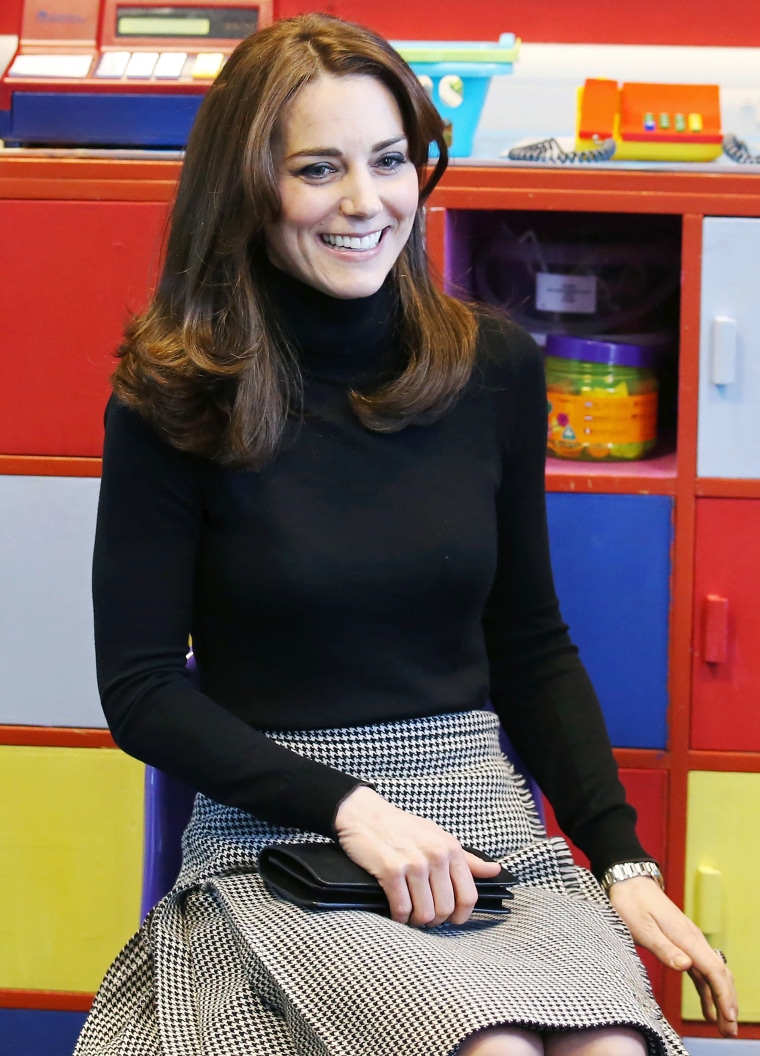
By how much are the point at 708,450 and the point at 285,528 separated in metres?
0.68

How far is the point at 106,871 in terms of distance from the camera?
72.0 inches

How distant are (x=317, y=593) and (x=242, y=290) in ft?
0.97

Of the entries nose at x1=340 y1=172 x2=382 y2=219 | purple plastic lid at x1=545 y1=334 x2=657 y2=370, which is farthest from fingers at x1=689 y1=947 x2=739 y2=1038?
purple plastic lid at x1=545 y1=334 x2=657 y2=370

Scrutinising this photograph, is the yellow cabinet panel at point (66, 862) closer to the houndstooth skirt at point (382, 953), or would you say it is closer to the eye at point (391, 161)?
the houndstooth skirt at point (382, 953)

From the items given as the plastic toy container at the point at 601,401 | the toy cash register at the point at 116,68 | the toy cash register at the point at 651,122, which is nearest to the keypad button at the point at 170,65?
the toy cash register at the point at 116,68

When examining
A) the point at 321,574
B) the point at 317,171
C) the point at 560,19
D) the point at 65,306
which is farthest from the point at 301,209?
the point at 560,19

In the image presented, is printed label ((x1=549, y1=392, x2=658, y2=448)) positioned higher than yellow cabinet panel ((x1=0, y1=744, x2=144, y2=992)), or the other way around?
printed label ((x1=549, y1=392, x2=658, y2=448))

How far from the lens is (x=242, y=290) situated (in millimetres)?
1262

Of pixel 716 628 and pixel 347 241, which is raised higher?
pixel 347 241

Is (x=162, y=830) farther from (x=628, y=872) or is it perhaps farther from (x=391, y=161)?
(x=391, y=161)

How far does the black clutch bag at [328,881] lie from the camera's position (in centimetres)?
108

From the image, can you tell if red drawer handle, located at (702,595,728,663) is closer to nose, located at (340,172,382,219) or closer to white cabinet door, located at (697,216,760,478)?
white cabinet door, located at (697,216,760,478)

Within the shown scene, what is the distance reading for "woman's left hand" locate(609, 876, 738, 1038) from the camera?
3.70 ft

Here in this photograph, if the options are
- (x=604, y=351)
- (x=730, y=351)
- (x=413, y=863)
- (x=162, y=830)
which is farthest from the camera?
(x=604, y=351)
